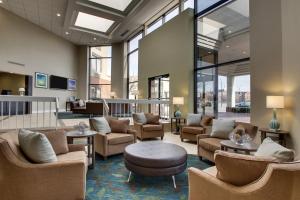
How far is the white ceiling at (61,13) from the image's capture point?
7.74m

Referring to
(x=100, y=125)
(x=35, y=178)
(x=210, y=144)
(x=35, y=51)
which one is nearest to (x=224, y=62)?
(x=210, y=144)

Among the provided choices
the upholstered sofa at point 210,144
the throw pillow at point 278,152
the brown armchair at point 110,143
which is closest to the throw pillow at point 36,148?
the brown armchair at point 110,143

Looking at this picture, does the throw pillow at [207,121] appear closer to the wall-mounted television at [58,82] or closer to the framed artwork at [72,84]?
the wall-mounted television at [58,82]

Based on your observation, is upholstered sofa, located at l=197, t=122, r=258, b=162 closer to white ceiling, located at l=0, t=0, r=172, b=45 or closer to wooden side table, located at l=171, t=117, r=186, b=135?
wooden side table, located at l=171, t=117, r=186, b=135

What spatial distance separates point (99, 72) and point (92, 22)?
492cm

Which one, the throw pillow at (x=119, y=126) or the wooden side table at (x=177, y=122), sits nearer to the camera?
the throw pillow at (x=119, y=126)

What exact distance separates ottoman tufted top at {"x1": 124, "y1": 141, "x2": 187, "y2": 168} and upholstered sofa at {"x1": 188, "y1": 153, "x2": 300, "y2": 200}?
0.95 meters

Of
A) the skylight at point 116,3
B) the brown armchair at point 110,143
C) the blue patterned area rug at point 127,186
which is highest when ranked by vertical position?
the skylight at point 116,3

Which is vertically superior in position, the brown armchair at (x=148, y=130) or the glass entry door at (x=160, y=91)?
the glass entry door at (x=160, y=91)

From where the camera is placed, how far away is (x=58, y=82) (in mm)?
11562

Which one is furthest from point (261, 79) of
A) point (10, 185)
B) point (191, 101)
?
point (10, 185)

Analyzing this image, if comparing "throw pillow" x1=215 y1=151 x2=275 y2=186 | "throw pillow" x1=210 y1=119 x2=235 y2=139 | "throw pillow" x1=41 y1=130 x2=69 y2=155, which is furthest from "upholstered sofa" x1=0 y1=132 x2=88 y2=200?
"throw pillow" x1=210 y1=119 x2=235 y2=139

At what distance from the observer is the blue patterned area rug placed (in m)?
2.40

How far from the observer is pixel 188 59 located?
7.26 m
